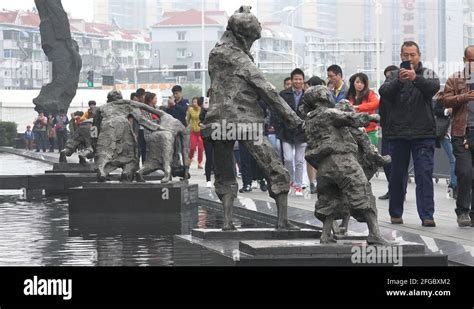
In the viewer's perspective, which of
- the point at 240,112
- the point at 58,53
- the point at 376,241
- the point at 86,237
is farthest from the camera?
the point at 58,53

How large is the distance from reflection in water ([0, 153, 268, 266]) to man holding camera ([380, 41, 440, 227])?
1698 mm

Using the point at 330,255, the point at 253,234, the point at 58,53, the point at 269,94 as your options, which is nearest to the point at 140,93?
the point at 269,94

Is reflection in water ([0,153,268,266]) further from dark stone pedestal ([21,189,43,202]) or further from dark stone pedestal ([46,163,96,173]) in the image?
dark stone pedestal ([46,163,96,173])

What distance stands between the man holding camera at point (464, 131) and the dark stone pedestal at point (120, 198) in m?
3.82

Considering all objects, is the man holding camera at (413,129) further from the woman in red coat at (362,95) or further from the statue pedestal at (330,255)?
the statue pedestal at (330,255)

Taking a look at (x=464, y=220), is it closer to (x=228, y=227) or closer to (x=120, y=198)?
(x=228, y=227)

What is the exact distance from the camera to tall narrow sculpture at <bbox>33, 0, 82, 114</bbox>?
38.1 metres

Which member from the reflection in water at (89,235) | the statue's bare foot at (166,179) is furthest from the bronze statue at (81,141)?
the statue's bare foot at (166,179)

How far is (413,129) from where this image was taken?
13.1 metres

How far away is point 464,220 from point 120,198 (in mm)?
4290

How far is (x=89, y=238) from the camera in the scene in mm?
12688
